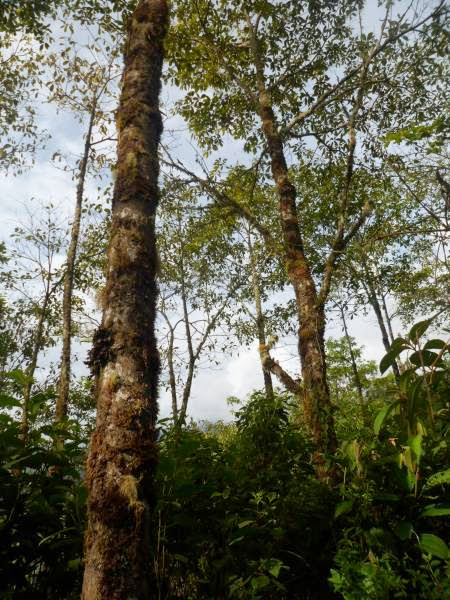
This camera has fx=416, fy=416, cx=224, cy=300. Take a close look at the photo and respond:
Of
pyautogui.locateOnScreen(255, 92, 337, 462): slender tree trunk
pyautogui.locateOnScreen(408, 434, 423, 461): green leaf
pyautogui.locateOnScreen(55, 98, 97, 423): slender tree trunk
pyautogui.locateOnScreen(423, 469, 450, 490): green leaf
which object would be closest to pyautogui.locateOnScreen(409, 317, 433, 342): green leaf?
pyautogui.locateOnScreen(408, 434, 423, 461): green leaf

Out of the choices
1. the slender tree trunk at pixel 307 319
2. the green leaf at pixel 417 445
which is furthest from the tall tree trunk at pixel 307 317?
the green leaf at pixel 417 445

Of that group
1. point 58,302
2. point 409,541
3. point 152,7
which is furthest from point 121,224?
point 58,302

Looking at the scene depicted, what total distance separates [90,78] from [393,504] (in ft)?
58.5

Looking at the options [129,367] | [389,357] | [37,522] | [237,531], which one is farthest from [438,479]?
[37,522]

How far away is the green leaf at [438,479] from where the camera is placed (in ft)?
8.09

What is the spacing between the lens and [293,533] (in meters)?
3.02

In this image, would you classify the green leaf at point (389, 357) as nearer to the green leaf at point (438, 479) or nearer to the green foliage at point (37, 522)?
the green leaf at point (438, 479)

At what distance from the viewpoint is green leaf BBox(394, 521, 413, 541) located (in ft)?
7.95

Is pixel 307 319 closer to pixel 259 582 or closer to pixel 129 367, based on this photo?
pixel 129 367

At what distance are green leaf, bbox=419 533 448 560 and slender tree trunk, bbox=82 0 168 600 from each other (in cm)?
152

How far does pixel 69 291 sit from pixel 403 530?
506 inches

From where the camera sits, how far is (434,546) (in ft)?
7.52

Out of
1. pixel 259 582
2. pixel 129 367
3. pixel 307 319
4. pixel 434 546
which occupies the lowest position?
pixel 259 582

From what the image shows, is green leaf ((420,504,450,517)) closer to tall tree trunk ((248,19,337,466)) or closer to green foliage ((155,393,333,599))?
green foliage ((155,393,333,599))
